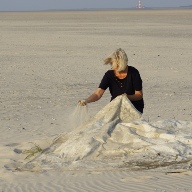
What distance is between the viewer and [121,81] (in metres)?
8.48

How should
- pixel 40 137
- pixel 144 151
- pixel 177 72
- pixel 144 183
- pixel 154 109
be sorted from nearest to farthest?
pixel 144 183 → pixel 144 151 → pixel 40 137 → pixel 154 109 → pixel 177 72

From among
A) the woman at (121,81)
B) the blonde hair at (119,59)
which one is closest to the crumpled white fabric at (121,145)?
the woman at (121,81)

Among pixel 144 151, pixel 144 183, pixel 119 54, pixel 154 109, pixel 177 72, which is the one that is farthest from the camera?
pixel 177 72

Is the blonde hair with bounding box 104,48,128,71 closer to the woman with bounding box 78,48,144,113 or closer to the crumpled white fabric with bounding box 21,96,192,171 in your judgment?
the woman with bounding box 78,48,144,113

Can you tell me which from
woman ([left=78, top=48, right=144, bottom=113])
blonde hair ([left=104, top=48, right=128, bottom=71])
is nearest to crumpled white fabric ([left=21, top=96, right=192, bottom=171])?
woman ([left=78, top=48, right=144, bottom=113])

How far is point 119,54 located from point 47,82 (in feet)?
26.2

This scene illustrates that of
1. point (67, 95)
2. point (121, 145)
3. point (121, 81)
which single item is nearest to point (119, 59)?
point (121, 81)

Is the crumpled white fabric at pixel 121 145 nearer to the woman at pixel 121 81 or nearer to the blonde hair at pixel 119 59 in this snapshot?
the woman at pixel 121 81

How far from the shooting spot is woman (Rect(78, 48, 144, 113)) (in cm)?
828

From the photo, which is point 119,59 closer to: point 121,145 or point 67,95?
point 121,145

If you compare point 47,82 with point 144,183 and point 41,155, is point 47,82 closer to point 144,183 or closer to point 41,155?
point 41,155

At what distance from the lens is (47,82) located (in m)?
16.1

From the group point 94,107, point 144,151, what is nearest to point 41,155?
point 144,151

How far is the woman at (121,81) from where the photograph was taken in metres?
8.28
